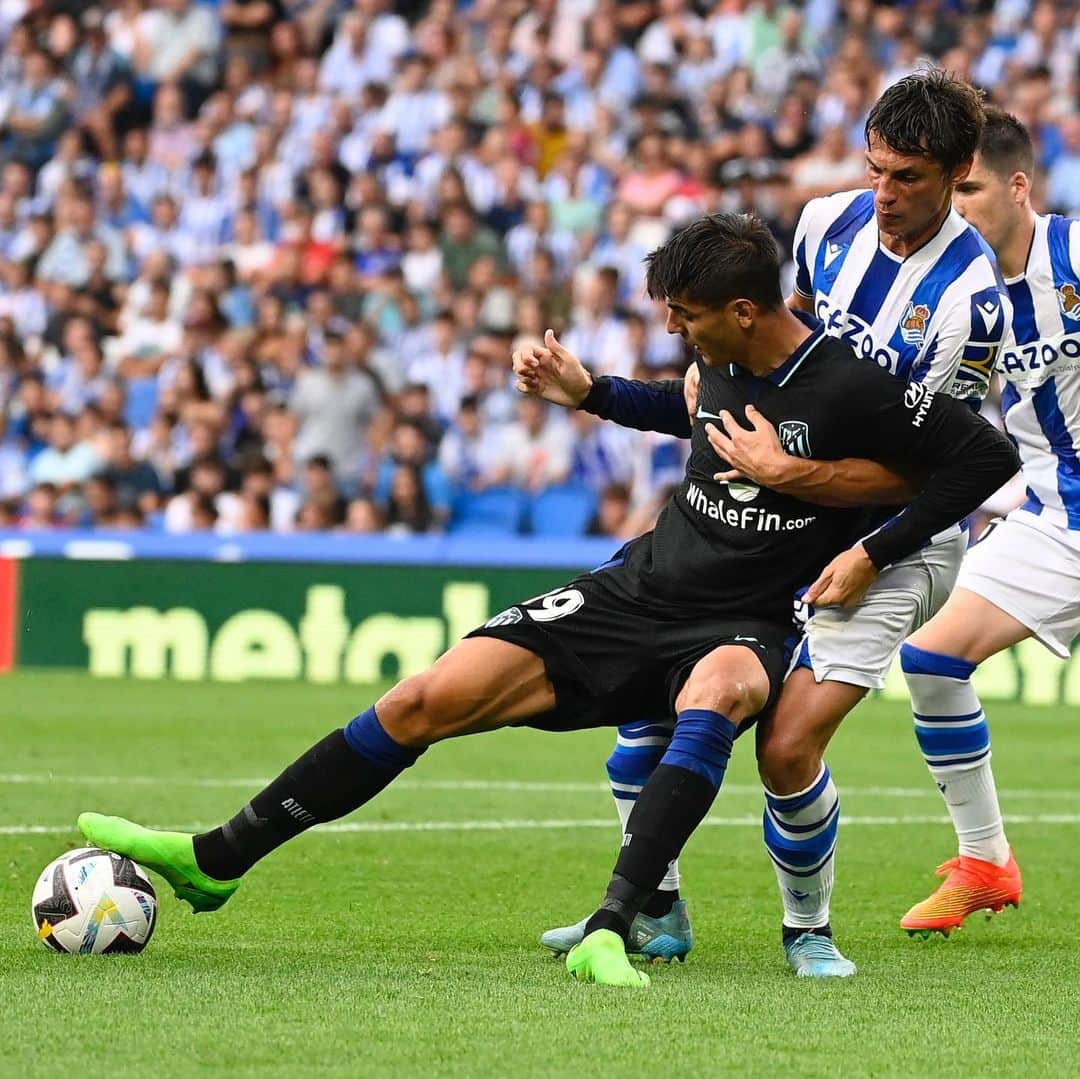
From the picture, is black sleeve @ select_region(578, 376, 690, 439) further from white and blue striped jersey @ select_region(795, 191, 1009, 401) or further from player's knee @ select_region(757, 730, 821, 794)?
player's knee @ select_region(757, 730, 821, 794)

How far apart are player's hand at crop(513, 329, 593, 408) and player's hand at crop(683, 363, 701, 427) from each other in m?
0.26

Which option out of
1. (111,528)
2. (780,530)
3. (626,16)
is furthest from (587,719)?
(626,16)

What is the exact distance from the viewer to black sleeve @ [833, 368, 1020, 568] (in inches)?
199

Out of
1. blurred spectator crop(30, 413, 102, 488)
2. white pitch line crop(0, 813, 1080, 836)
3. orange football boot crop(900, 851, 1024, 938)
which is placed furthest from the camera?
blurred spectator crop(30, 413, 102, 488)

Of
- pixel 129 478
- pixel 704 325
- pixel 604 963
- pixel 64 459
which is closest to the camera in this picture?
pixel 604 963

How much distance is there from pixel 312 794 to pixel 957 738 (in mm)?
2088

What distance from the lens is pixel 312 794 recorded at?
5156 millimetres

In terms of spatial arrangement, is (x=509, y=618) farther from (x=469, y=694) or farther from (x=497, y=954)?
(x=497, y=954)

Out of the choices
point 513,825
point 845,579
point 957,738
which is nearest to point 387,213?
point 513,825

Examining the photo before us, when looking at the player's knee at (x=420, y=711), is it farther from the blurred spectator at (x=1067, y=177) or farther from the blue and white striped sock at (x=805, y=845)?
the blurred spectator at (x=1067, y=177)

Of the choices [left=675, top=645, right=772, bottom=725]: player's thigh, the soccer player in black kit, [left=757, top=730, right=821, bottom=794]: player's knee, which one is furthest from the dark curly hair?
[left=757, top=730, right=821, bottom=794]: player's knee

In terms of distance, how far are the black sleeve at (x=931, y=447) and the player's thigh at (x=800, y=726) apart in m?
0.34

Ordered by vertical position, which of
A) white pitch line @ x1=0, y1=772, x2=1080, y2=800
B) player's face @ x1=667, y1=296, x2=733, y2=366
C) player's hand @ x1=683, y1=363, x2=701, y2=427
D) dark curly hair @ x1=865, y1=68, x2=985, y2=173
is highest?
dark curly hair @ x1=865, y1=68, x2=985, y2=173

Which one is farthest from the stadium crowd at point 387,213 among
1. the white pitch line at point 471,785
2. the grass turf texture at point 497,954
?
the grass turf texture at point 497,954
